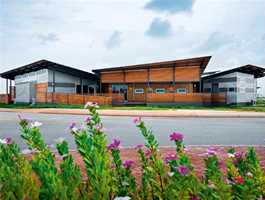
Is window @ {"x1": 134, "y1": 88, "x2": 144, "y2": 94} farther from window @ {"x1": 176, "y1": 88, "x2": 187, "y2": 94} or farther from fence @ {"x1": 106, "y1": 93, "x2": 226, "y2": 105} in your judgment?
window @ {"x1": 176, "y1": 88, "x2": 187, "y2": 94}

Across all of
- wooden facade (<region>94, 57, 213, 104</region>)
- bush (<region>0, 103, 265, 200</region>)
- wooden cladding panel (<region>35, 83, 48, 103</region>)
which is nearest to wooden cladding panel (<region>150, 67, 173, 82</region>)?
wooden facade (<region>94, 57, 213, 104</region>)

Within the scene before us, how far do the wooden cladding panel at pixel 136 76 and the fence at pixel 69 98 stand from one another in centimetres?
324

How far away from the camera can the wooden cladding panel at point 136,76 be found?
99.6ft

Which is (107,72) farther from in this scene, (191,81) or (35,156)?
(35,156)

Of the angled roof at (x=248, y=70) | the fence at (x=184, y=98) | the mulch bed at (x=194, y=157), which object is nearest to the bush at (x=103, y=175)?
the mulch bed at (x=194, y=157)

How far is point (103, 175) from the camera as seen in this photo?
2029mm

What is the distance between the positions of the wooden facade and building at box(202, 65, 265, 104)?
2.25 m

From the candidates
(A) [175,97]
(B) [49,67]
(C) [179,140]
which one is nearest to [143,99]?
(A) [175,97]

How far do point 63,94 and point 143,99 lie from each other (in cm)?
913

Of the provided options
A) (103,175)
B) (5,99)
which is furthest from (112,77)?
(103,175)

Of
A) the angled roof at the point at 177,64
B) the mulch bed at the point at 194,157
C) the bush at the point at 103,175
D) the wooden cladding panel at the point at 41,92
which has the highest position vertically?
the angled roof at the point at 177,64

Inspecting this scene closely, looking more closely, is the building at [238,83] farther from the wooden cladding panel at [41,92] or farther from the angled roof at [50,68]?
the wooden cladding panel at [41,92]

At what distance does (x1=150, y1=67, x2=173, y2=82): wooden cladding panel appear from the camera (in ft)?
97.3

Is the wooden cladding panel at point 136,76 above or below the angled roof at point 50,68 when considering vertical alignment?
below
